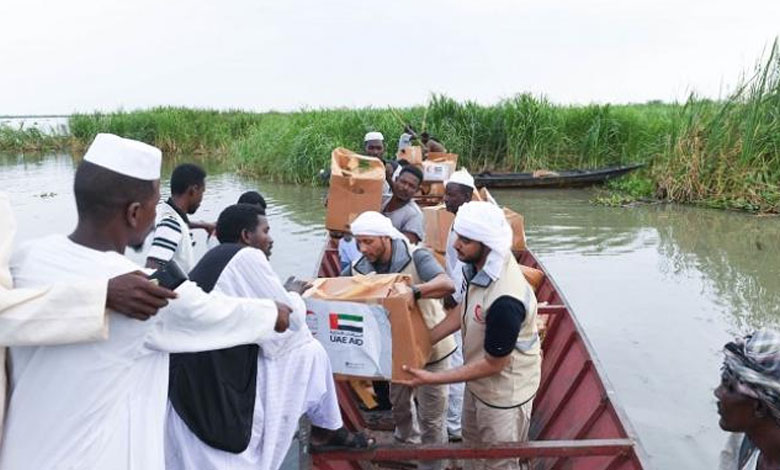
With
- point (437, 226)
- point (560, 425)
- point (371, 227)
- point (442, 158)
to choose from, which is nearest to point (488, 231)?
point (371, 227)

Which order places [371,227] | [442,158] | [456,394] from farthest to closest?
[442,158] → [456,394] → [371,227]

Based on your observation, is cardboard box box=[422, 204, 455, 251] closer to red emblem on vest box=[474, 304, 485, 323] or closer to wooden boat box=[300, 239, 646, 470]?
wooden boat box=[300, 239, 646, 470]

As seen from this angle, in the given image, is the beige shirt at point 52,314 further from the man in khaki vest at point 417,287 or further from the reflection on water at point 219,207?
the reflection on water at point 219,207

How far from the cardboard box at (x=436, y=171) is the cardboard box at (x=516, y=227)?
234cm

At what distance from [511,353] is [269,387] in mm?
980

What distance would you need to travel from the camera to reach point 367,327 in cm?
260

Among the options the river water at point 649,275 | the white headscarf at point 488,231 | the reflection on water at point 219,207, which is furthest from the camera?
the reflection on water at point 219,207

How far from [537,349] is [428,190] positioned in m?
5.33

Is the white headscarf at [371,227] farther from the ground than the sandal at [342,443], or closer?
farther from the ground

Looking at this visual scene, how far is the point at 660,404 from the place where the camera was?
197 inches

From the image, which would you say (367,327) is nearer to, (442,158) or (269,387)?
(269,387)

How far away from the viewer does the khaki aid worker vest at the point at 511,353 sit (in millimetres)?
2609

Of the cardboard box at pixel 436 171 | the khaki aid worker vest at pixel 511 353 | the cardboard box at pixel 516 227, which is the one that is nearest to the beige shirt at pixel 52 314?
the khaki aid worker vest at pixel 511 353

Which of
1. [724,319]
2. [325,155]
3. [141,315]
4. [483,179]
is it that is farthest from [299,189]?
[141,315]
